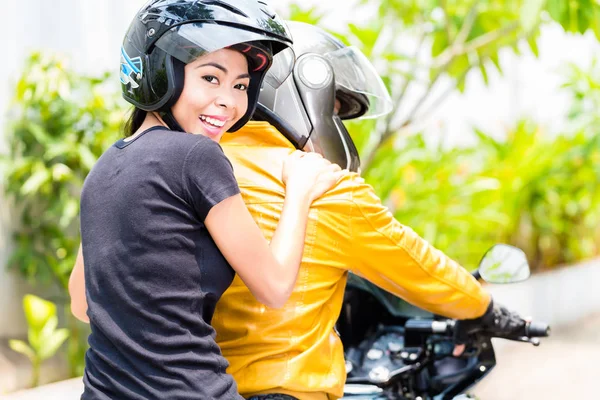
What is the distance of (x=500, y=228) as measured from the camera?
7.59 meters

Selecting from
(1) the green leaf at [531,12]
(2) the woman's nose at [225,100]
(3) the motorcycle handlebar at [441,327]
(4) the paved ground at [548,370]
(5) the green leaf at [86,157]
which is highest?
(1) the green leaf at [531,12]

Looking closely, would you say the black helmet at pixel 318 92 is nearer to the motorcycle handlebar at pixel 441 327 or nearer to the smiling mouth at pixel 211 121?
the smiling mouth at pixel 211 121

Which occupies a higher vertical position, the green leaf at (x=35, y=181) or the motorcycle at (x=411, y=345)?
the motorcycle at (x=411, y=345)

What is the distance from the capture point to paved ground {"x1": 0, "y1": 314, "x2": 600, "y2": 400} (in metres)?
5.30

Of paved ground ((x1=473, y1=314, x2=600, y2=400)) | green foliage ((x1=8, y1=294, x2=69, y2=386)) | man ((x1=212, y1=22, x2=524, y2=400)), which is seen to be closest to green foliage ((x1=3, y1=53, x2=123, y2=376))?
green foliage ((x1=8, y1=294, x2=69, y2=386))

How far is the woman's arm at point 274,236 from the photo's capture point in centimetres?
170

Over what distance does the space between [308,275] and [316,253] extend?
0.18 ft

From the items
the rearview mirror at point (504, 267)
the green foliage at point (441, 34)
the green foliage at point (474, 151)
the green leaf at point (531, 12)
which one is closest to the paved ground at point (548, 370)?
the green foliage at point (474, 151)

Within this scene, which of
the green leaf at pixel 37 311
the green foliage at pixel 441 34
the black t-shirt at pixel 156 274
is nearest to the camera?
the black t-shirt at pixel 156 274

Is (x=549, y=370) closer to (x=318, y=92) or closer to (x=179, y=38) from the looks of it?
(x=318, y=92)

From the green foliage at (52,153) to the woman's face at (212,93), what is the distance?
10.5ft

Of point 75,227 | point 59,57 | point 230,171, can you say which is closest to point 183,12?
point 230,171

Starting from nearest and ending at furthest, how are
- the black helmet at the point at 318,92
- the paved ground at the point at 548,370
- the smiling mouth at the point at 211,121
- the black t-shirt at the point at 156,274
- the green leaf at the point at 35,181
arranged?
the black t-shirt at the point at 156,274 → the smiling mouth at the point at 211,121 → the black helmet at the point at 318,92 → the green leaf at the point at 35,181 → the paved ground at the point at 548,370

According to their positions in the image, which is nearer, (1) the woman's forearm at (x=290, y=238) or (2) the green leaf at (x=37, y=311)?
(1) the woman's forearm at (x=290, y=238)
